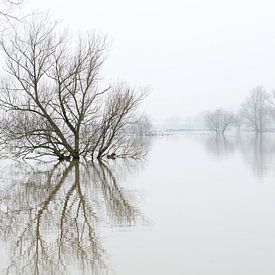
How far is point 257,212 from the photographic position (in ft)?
29.3

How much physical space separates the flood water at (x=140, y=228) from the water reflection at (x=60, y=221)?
0.01 meters

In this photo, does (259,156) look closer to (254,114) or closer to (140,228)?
(140,228)

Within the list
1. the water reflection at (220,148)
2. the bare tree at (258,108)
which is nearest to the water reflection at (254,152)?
the water reflection at (220,148)

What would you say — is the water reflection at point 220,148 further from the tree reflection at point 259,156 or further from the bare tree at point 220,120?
the bare tree at point 220,120

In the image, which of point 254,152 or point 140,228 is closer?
point 140,228

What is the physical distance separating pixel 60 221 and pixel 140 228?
62.3 inches

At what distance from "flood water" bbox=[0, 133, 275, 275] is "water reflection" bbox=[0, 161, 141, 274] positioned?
1 centimetres

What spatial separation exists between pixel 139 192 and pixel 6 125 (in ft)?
46.8

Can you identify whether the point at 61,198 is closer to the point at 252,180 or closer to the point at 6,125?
the point at 252,180

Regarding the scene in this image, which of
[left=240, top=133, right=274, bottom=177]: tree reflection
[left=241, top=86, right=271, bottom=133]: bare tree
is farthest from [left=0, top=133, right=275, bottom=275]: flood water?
[left=241, top=86, right=271, bottom=133]: bare tree

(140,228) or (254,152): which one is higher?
(254,152)

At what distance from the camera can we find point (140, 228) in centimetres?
772

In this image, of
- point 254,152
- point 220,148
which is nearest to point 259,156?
point 254,152

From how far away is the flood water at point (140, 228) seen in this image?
5.67 m
